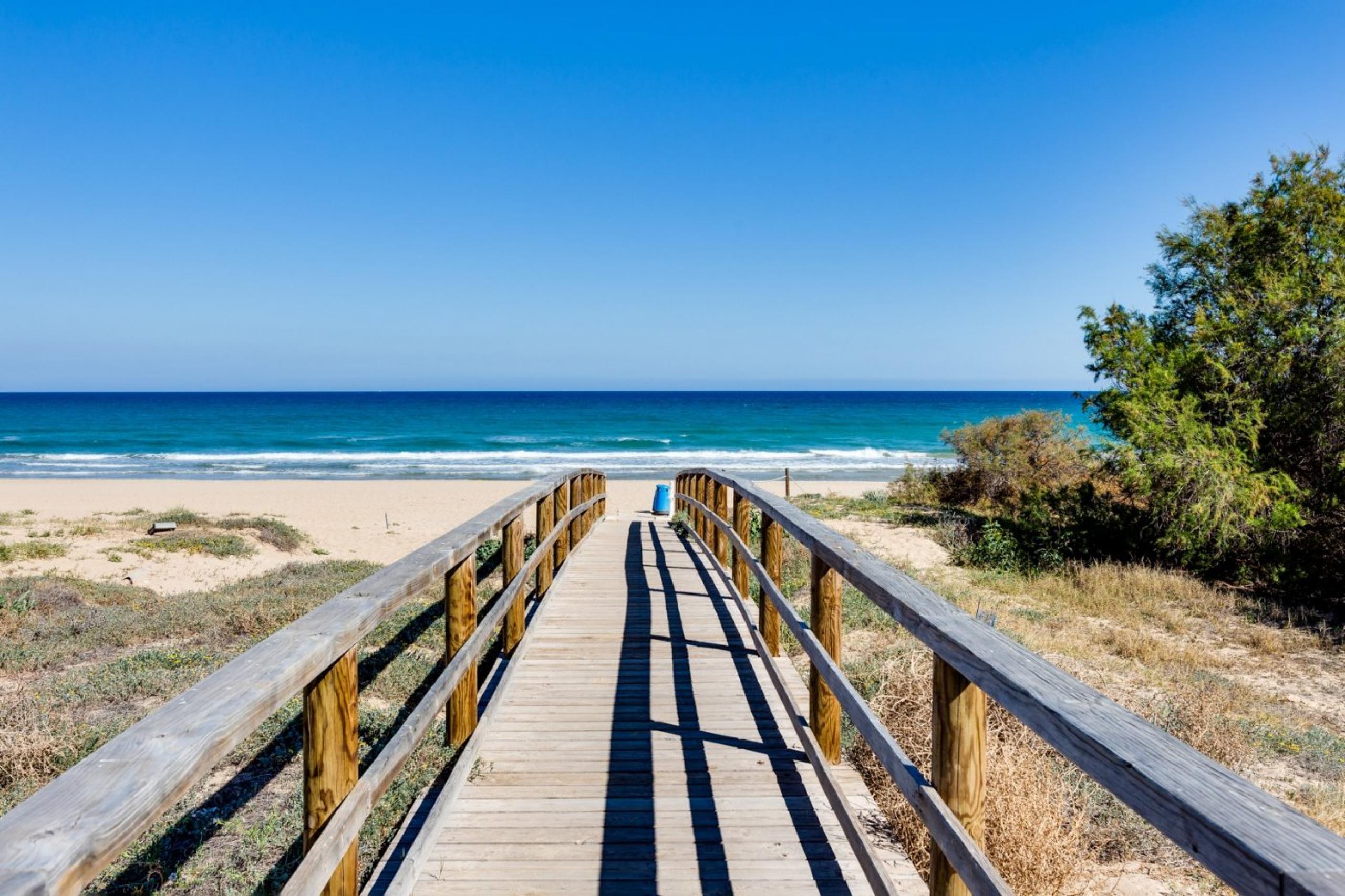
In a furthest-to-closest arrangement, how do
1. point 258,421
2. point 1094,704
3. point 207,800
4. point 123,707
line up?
point 258,421, point 123,707, point 207,800, point 1094,704

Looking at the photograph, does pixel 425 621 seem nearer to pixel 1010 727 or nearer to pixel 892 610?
pixel 1010 727

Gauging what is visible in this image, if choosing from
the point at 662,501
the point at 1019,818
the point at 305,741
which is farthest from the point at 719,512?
the point at 662,501

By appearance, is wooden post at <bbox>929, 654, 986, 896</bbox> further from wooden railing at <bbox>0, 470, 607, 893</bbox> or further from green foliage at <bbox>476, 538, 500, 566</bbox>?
green foliage at <bbox>476, 538, 500, 566</bbox>

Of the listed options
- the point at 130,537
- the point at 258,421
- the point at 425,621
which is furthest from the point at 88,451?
the point at 425,621

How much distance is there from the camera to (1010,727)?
4.53 meters

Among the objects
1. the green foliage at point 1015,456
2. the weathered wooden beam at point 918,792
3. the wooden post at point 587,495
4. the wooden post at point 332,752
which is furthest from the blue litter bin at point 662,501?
the wooden post at point 332,752

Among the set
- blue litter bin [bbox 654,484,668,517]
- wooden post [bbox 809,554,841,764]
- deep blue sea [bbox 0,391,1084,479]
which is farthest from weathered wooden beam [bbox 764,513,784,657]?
deep blue sea [bbox 0,391,1084,479]

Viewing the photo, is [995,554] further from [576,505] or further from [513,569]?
[513,569]

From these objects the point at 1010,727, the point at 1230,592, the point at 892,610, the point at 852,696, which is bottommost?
the point at 1230,592

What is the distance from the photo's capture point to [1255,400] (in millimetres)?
10602

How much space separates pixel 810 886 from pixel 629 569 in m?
6.15

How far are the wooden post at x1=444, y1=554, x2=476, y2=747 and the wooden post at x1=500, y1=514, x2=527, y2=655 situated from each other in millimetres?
858

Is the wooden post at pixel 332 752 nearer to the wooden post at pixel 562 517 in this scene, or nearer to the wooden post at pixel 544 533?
the wooden post at pixel 544 533

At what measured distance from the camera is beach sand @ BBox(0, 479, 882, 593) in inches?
467
